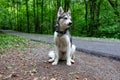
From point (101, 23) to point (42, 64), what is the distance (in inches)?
650

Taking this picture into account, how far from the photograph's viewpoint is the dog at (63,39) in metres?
5.32

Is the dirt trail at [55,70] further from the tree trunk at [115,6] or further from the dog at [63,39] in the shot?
the tree trunk at [115,6]

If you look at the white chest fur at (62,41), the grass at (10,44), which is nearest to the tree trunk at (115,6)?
the grass at (10,44)

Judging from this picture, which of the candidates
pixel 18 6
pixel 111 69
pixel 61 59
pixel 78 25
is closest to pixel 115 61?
pixel 111 69

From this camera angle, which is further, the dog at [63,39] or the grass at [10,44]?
the grass at [10,44]

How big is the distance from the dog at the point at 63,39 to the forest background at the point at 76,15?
14126mm

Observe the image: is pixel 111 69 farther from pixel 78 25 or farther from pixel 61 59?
pixel 78 25

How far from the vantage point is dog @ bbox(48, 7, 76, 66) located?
532 centimetres

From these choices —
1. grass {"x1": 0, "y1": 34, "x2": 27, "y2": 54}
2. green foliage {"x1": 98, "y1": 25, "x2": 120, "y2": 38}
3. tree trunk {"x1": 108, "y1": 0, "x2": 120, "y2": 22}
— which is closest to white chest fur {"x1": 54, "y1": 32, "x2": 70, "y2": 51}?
grass {"x1": 0, "y1": 34, "x2": 27, "y2": 54}

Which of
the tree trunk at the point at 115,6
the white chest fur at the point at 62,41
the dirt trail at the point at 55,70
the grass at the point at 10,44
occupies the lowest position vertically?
the dirt trail at the point at 55,70

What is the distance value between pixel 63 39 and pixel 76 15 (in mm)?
23060

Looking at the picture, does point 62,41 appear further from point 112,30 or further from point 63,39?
point 112,30

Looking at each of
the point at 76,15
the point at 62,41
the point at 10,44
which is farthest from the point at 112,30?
the point at 62,41

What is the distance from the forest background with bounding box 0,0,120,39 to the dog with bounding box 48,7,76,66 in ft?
46.3
